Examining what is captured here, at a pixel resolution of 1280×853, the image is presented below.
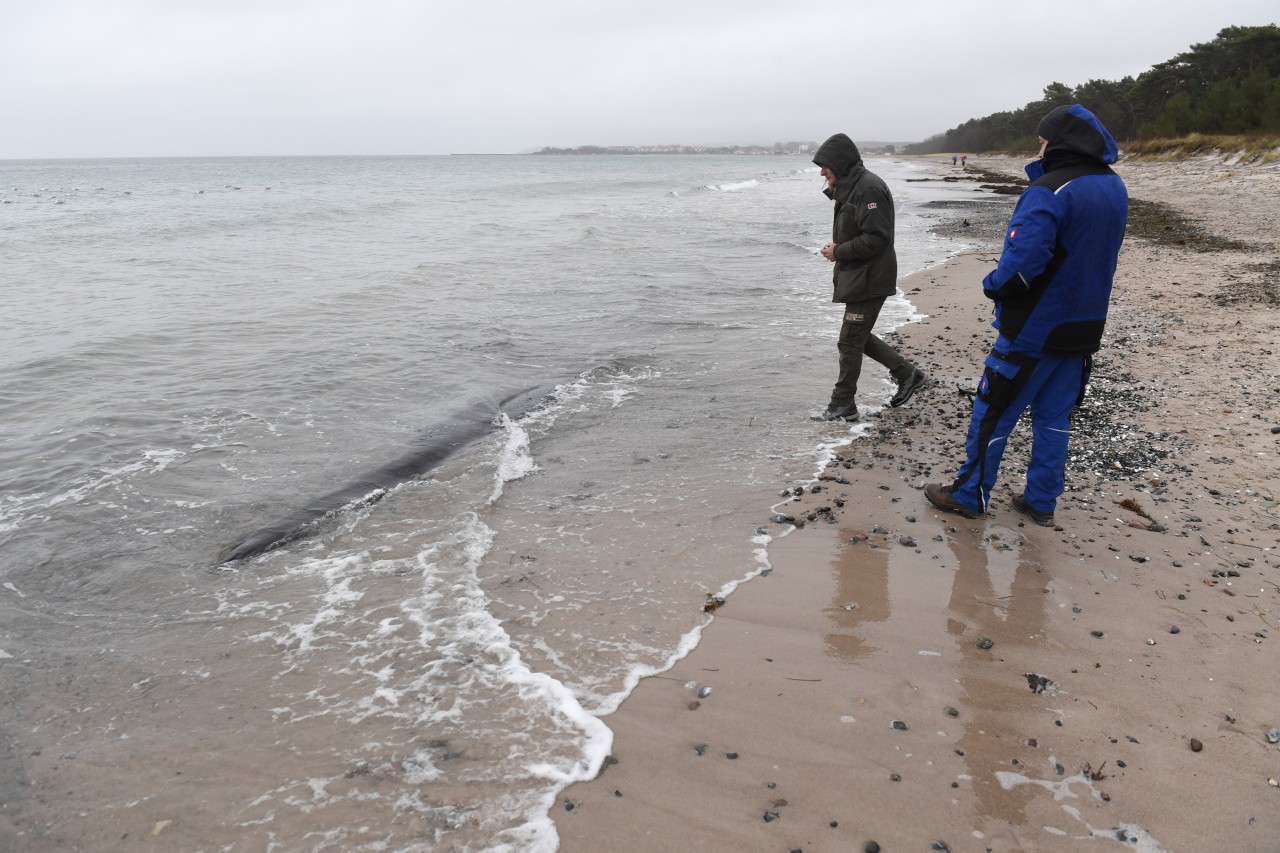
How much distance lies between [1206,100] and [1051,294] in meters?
58.4

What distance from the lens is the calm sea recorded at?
10.00 ft

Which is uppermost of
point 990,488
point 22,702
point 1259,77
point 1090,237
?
point 1259,77

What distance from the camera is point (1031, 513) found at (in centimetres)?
493

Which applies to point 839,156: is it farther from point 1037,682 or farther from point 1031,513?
point 1037,682

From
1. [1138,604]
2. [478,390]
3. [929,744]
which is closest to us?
[929,744]

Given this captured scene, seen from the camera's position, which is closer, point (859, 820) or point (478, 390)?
point (859, 820)

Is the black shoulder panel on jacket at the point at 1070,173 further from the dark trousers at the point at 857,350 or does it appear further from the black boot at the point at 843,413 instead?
the black boot at the point at 843,413

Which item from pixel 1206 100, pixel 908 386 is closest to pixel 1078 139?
pixel 908 386

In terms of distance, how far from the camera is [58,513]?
5.64 metres

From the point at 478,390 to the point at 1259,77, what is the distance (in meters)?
56.4

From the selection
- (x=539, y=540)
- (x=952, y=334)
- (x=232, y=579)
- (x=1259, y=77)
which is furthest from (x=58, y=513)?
(x=1259, y=77)

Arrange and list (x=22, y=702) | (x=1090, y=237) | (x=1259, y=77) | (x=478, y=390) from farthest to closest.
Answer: (x=1259, y=77)
(x=478, y=390)
(x=1090, y=237)
(x=22, y=702)

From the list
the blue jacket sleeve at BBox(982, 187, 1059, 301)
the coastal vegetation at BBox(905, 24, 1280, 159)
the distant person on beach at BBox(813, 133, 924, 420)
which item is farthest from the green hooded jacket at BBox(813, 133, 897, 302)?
the coastal vegetation at BBox(905, 24, 1280, 159)

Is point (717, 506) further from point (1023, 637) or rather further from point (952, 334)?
point (952, 334)
